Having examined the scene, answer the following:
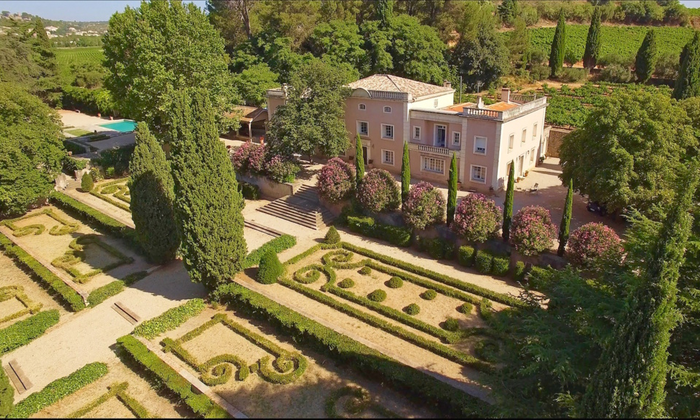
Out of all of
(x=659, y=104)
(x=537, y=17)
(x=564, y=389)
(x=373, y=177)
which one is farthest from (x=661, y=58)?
(x=564, y=389)

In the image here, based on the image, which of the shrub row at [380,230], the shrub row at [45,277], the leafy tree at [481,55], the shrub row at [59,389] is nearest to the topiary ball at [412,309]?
the shrub row at [380,230]

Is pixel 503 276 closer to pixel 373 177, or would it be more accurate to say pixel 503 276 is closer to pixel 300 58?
pixel 373 177

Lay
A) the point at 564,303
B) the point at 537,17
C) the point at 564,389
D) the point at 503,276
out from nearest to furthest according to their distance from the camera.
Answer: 1. the point at 564,389
2. the point at 564,303
3. the point at 503,276
4. the point at 537,17

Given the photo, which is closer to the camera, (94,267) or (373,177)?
(94,267)

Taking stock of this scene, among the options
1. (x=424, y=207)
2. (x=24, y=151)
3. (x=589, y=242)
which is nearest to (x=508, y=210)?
(x=589, y=242)

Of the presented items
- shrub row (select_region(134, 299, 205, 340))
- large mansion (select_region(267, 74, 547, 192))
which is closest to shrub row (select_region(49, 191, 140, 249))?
shrub row (select_region(134, 299, 205, 340))

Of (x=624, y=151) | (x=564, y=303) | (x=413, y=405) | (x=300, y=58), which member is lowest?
(x=413, y=405)

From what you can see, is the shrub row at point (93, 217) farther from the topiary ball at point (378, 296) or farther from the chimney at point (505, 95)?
the chimney at point (505, 95)
